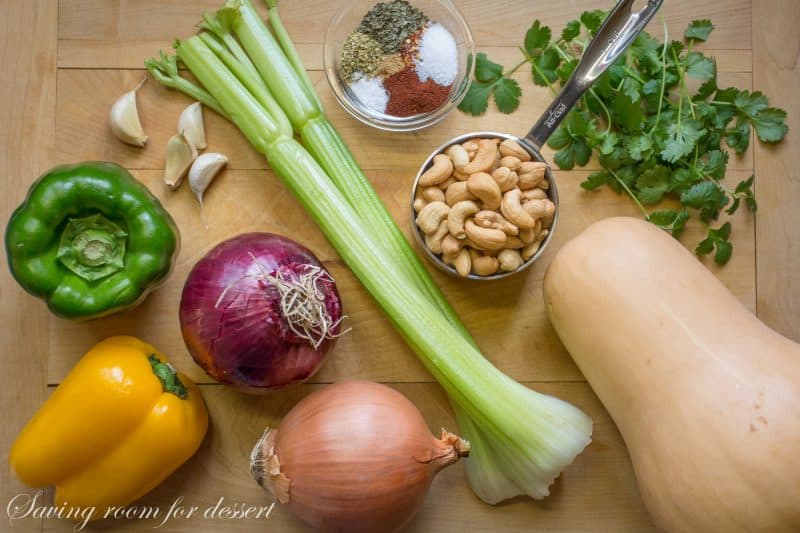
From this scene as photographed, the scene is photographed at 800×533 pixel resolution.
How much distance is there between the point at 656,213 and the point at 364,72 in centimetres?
61

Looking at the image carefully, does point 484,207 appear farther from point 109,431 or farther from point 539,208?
point 109,431

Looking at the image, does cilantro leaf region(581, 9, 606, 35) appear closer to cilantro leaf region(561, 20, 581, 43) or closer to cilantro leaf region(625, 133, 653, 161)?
cilantro leaf region(561, 20, 581, 43)

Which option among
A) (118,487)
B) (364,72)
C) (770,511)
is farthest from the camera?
(364,72)

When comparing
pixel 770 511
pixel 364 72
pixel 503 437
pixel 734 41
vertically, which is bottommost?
pixel 503 437

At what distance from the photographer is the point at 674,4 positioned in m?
1.38

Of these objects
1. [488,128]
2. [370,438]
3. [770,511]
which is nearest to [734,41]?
[488,128]

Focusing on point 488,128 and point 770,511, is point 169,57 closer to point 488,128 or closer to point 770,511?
point 488,128

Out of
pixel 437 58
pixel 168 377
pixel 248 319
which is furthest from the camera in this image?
pixel 437 58

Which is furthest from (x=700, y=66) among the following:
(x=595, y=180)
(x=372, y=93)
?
(x=372, y=93)

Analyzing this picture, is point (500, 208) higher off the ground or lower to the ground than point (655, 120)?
lower

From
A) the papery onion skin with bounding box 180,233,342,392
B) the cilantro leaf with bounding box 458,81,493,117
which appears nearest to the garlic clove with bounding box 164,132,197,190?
the papery onion skin with bounding box 180,233,342,392

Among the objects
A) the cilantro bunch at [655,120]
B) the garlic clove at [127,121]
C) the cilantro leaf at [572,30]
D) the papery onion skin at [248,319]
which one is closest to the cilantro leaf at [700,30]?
the cilantro bunch at [655,120]

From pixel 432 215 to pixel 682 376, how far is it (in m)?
0.49

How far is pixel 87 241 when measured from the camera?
1.19 metres
